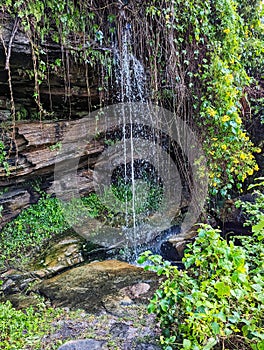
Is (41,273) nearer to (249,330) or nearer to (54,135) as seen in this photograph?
(54,135)

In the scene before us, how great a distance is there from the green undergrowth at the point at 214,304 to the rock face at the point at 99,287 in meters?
0.87

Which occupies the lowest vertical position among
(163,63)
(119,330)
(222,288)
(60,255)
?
(60,255)

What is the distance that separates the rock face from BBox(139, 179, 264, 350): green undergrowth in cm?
87

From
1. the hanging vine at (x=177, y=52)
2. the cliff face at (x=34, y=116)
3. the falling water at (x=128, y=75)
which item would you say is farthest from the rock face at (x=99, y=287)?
the hanging vine at (x=177, y=52)

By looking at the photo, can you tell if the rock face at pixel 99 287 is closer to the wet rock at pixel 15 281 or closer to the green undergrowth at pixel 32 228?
the wet rock at pixel 15 281

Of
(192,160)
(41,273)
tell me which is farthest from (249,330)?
(192,160)

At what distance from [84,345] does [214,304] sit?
3.06 feet

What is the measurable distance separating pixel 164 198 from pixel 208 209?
3.17ft

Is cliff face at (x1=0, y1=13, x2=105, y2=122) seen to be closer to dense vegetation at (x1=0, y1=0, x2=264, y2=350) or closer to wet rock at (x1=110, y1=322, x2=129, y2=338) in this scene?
dense vegetation at (x1=0, y1=0, x2=264, y2=350)

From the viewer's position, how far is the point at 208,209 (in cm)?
403

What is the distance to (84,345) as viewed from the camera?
1.65 meters

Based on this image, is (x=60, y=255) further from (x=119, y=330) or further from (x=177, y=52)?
(x=177, y=52)

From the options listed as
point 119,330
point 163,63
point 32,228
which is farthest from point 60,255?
point 163,63

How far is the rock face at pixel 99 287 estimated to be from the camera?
2231 mm
